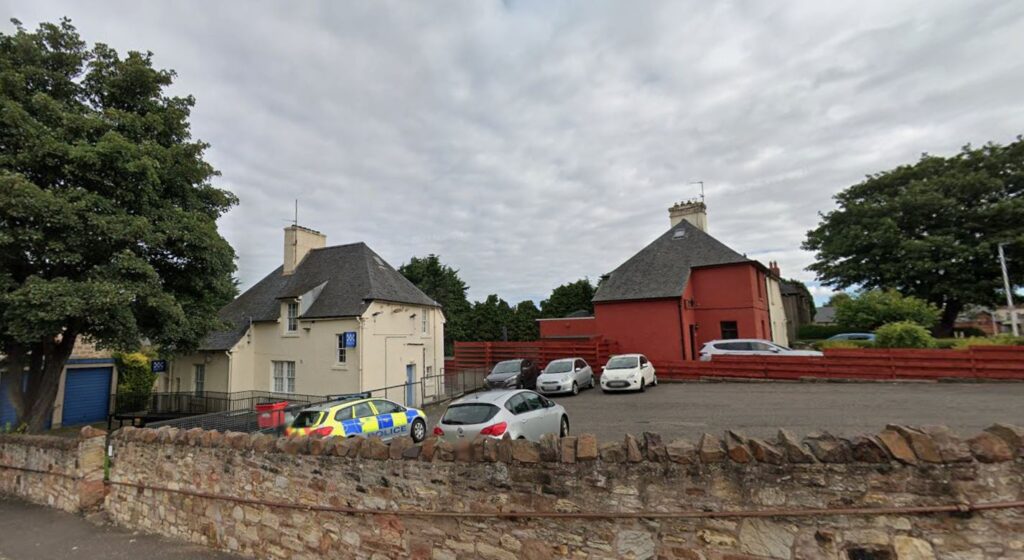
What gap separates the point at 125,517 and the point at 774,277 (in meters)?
Answer: 34.4

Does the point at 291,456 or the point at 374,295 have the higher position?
the point at 374,295

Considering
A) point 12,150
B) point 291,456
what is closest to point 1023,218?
point 291,456

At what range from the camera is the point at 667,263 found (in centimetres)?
2692

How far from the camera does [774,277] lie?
3089 centimetres

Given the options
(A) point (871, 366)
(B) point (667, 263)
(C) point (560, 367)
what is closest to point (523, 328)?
(B) point (667, 263)

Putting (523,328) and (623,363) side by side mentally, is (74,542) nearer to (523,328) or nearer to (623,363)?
(623,363)

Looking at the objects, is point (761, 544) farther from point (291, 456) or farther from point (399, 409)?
point (399, 409)

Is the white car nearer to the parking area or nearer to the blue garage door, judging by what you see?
the parking area

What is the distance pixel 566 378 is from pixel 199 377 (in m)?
18.7

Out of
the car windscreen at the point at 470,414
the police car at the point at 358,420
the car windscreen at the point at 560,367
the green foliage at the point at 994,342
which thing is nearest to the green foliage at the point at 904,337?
the green foliage at the point at 994,342

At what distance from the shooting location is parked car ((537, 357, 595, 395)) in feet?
61.9

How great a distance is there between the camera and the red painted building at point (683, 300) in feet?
80.3

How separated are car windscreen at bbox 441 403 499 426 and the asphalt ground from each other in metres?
3.47

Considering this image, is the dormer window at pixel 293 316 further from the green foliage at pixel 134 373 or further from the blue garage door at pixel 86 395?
the blue garage door at pixel 86 395
